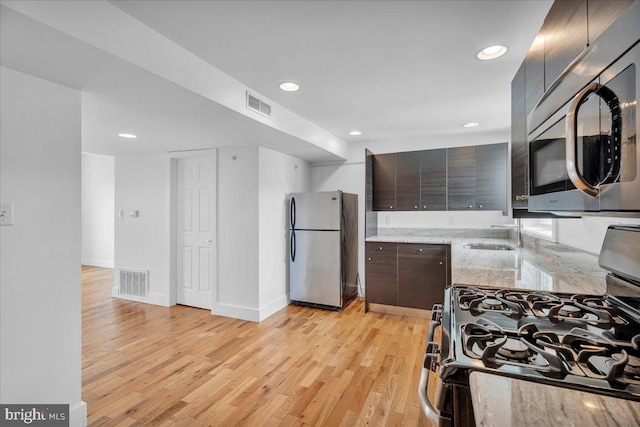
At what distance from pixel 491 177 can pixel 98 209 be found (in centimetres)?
779

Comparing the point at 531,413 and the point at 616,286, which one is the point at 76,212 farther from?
the point at 616,286

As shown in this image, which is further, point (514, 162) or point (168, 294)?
point (168, 294)

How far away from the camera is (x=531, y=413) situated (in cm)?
58

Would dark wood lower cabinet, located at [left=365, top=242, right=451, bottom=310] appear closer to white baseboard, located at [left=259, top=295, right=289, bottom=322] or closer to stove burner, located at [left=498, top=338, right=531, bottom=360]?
white baseboard, located at [left=259, top=295, right=289, bottom=322]

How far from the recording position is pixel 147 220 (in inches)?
168

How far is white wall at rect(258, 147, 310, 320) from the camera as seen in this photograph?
3727 millimetres

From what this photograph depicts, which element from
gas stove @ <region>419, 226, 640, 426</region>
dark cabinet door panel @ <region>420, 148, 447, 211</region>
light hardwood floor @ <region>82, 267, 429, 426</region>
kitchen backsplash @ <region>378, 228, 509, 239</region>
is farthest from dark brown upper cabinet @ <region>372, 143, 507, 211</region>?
gas stove @ <region>419, 226, 640, 426</region>

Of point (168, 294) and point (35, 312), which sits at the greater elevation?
point (35, 312)

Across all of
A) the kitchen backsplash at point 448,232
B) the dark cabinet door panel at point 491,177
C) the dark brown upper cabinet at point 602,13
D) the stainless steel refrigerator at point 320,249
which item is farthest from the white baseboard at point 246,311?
the dark brown upper cabinet at point 602,13

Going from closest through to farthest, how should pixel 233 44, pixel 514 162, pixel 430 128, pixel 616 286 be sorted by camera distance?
pixel 616 286
pixel 233 44
pixel 514 162
pixel 430 128

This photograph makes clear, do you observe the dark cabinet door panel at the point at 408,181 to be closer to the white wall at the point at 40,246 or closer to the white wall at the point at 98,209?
the white wall at the point at 40,246

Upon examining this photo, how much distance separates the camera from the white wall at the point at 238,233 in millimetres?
3662

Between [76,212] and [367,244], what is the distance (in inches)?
119

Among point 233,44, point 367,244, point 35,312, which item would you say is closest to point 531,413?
point 233,44
